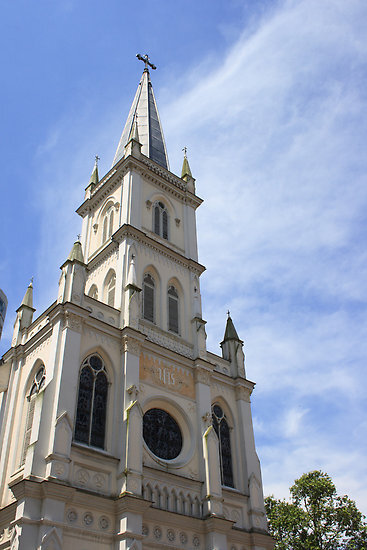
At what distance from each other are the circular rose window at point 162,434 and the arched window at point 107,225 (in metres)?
10.5

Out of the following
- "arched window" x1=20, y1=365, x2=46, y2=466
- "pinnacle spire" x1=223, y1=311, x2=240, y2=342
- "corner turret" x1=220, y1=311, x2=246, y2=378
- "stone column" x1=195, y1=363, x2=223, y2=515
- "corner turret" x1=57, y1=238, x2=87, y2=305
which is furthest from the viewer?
"pinnacle spire" x1=223, y1=311, x2=240, y2=342

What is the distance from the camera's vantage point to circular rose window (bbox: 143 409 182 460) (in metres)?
21.2

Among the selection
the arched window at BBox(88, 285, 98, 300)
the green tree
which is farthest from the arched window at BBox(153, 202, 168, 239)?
the green tree

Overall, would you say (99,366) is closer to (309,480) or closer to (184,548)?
(184,548)

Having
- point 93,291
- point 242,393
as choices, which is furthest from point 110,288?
point 242,393

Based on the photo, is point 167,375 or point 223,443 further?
point 223,443

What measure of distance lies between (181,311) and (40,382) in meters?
8.30

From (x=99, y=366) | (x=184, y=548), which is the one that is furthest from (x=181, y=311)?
(x=184, y=548)

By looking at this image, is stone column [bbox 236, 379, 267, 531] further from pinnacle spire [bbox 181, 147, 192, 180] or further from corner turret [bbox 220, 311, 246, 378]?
pinnacle spire [bbox 181, 147, 192, 180]

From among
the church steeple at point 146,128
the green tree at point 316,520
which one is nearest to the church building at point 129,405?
the church steeple at point 146,128

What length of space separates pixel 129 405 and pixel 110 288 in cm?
717

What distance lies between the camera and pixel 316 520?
32.4 meters

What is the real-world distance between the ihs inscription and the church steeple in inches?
556

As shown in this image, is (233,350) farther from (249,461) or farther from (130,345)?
(130,345)
